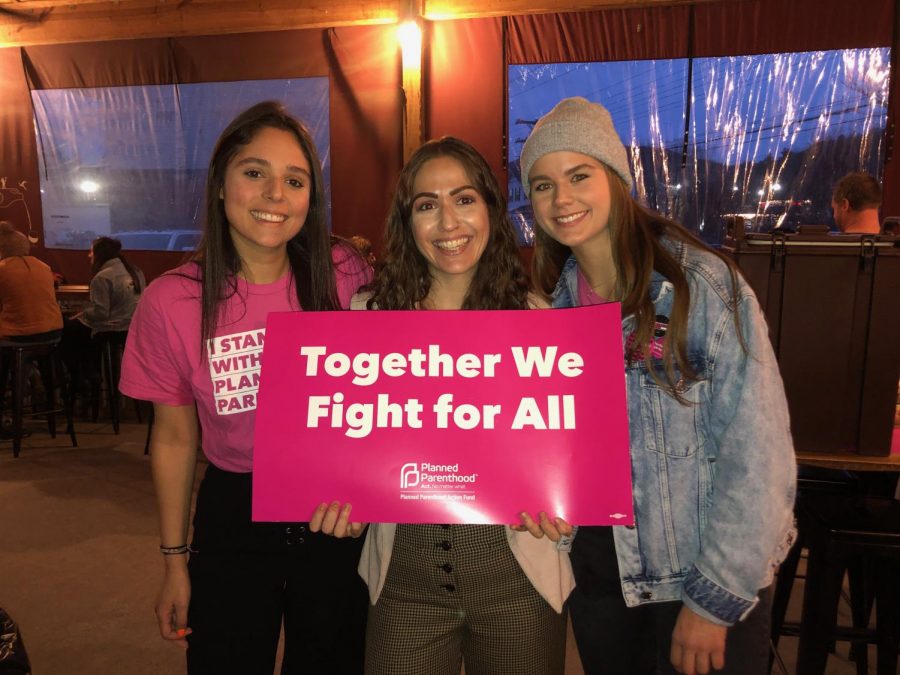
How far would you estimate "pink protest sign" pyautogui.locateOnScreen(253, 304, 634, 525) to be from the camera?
1139 millimetres

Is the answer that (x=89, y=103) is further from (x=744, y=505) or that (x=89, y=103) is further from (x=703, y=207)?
(x=744, y=505)

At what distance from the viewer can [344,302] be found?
1473 millimetres

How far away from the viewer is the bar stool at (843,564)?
1.67m

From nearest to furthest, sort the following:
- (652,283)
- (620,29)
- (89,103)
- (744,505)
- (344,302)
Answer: (744,505), (652,283), (344,302), (620,29), (89,103)

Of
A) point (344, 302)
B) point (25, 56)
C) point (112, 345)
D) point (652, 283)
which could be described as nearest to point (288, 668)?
point (344, 302)

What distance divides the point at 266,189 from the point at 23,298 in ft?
14.4

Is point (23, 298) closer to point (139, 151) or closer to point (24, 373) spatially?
point (24, 373)

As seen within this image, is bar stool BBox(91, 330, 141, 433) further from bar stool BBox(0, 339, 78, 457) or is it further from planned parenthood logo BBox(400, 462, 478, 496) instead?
planned parenthood logo BBox(400, 462, 478, 496)

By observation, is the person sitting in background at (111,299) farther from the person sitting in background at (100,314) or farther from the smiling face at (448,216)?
the smiling face at (448,216)

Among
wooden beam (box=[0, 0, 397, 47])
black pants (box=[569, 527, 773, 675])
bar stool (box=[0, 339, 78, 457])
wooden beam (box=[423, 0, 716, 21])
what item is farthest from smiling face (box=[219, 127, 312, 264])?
wooden beam (box=[0, 0, 397, 47])

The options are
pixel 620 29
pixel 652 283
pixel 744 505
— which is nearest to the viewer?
pixel 744 505

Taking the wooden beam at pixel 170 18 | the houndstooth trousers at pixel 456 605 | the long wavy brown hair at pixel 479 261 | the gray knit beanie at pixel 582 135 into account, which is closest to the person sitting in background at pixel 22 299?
the wooden beam at pixel 170 18

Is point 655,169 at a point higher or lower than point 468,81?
lower

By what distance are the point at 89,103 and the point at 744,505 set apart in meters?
6.85
